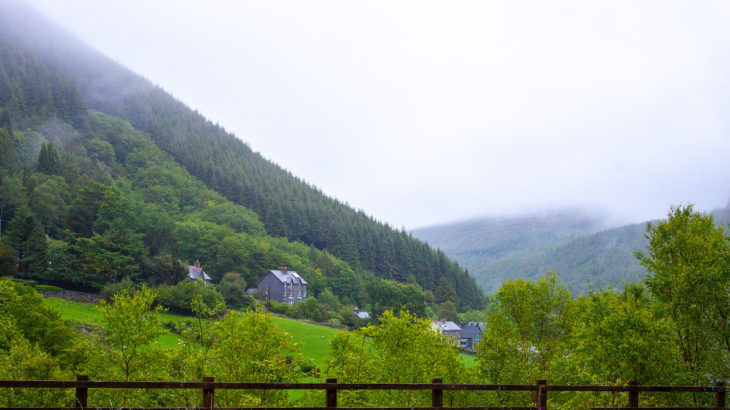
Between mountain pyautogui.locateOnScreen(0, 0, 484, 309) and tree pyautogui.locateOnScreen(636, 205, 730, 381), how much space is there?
219ft

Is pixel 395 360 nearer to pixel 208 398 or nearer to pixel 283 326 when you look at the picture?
pixel 208 398

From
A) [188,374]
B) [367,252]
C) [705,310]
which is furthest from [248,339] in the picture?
[367,252]

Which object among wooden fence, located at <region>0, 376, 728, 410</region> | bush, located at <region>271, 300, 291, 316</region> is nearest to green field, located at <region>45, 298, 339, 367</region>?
bush, located at <region>271, 300, 291, 316</region>

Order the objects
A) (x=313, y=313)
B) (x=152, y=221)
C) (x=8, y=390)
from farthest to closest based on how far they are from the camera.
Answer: (x=152, y=221), (x=313, y=313), (x=8, y=390)

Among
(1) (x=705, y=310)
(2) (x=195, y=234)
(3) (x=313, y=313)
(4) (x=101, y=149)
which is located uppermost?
(4) (x=101, y=149)

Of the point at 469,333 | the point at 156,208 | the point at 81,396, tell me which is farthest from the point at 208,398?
the point at 156,208

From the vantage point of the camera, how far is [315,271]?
130 meters

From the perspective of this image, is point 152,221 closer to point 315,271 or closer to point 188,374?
point 315,271

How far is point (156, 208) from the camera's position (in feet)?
406

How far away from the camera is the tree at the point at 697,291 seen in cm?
2141

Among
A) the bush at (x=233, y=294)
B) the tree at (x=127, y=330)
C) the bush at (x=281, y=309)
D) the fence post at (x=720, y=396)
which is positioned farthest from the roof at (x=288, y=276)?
the fence post at (x=720, y=396)

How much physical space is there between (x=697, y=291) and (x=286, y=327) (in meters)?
50.8

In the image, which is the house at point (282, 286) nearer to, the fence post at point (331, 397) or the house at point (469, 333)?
the house at point (469, 333)

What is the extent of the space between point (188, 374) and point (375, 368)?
1089 cm
